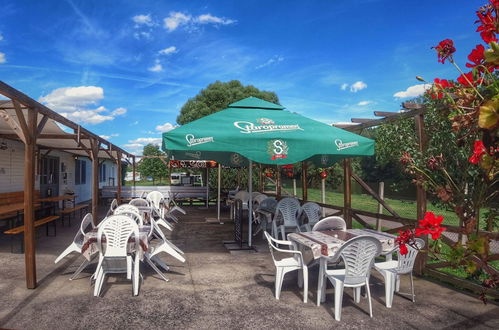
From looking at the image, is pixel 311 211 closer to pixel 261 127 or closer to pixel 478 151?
pixel 261 127

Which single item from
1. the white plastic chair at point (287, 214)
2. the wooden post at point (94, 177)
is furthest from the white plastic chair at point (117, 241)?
the wooden post at point (94, 177)

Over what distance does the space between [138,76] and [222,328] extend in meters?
21.9

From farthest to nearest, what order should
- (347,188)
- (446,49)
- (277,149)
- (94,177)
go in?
(94,177) < (347,188) < (277,149) < (446,49)

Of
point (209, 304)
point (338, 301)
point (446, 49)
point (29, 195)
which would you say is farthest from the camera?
point (29, 195)

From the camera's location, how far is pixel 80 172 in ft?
61.5

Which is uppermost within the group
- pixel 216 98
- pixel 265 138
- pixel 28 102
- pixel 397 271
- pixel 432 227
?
pixel 216 98

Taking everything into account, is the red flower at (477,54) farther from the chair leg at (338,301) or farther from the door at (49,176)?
the door at (49,176)

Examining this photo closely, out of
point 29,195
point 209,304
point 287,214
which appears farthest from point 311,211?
point 29,195

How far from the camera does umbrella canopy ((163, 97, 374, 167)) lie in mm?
5168

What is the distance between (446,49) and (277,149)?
4028 millimetres

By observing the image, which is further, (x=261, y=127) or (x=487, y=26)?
(x=261, y=127)

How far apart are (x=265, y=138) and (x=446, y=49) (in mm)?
4060

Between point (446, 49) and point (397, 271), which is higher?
point (446, 49)

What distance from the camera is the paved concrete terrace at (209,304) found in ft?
12.3
